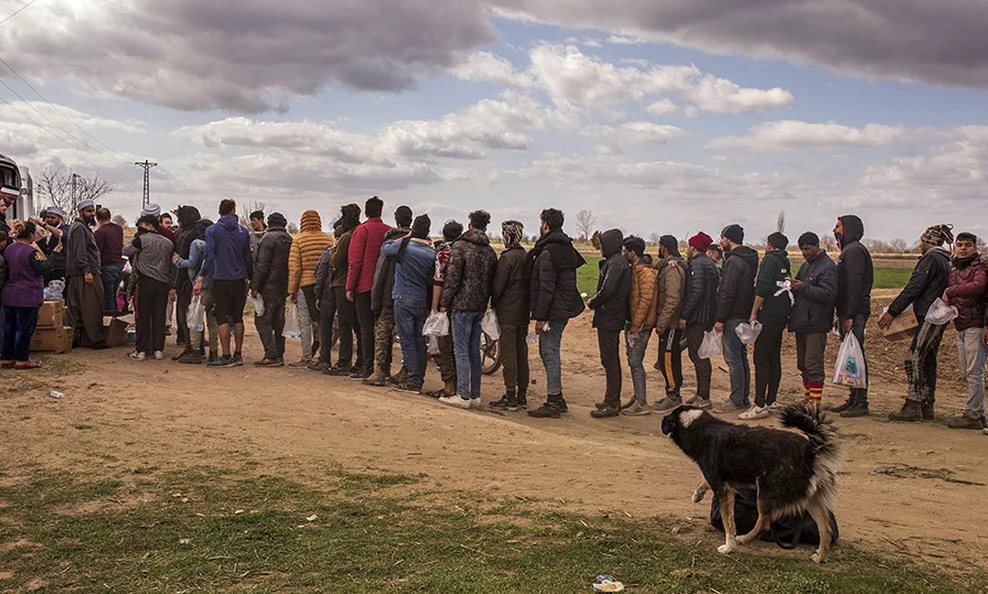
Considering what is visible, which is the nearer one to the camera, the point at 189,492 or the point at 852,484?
A: the point at 189,492

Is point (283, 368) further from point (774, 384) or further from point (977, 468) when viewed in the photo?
point (977, 468)

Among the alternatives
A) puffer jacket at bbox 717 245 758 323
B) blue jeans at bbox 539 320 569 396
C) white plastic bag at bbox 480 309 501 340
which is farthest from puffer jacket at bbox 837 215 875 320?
white plastic bag at bbox 480 309 501 340

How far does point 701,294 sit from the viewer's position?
10.5 meters

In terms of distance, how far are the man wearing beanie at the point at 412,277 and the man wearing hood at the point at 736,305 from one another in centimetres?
359

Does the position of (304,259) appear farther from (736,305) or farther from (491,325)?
(736,305)

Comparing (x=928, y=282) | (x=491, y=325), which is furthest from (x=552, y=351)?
(x=928, y=282)

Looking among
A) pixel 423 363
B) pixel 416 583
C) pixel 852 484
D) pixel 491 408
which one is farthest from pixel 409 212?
pixel 416 583

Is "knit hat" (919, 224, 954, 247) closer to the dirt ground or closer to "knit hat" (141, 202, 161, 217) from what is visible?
the dirt ground

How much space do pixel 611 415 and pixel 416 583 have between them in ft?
19.8

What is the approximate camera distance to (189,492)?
6.41 m

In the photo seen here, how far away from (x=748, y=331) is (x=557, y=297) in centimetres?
238

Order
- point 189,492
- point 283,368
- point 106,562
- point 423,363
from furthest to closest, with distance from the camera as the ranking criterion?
point 283,368
point 423,363
point 189,492
point 106,562

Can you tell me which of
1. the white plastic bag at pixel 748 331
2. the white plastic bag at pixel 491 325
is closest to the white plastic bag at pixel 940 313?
the white plastic bag at pixel 748 331

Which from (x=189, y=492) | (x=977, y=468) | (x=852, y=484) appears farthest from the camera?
(x=977, y=468)
